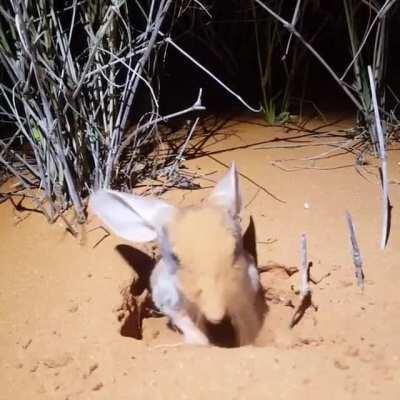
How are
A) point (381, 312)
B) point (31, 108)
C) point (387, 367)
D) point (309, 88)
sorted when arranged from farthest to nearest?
point (309, 88)
point (31, 108)
point (381, 312)
point (387, 367)

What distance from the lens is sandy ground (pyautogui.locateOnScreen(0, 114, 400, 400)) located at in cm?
228

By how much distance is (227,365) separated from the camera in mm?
2322

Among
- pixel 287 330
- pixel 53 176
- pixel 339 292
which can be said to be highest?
pixel 53 176

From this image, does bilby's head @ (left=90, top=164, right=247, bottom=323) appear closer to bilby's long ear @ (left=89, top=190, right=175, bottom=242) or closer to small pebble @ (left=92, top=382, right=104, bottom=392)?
bilby's long ear @ (left=89, top=190, right=175, bottom=242)

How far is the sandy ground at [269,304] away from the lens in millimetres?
2283

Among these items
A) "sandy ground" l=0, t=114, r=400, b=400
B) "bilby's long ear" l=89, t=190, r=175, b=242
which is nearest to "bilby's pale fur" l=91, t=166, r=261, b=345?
"bilby's long ear" l=89, t=190, r=175, b=242

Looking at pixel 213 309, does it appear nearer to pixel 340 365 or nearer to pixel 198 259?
pixel 198 259

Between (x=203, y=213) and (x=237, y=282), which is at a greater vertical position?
(x=203, y=213)

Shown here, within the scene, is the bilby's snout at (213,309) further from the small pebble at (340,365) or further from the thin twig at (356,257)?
the thin twig at (356,257)

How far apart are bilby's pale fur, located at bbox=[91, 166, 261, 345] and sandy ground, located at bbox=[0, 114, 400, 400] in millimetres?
154

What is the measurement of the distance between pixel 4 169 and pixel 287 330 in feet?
5.29

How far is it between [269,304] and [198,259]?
814 millimetres

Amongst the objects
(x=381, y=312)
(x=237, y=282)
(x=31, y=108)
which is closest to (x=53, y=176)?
(x=31, y=108)

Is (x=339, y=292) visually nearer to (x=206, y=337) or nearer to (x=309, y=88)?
(x=206, y=337)
